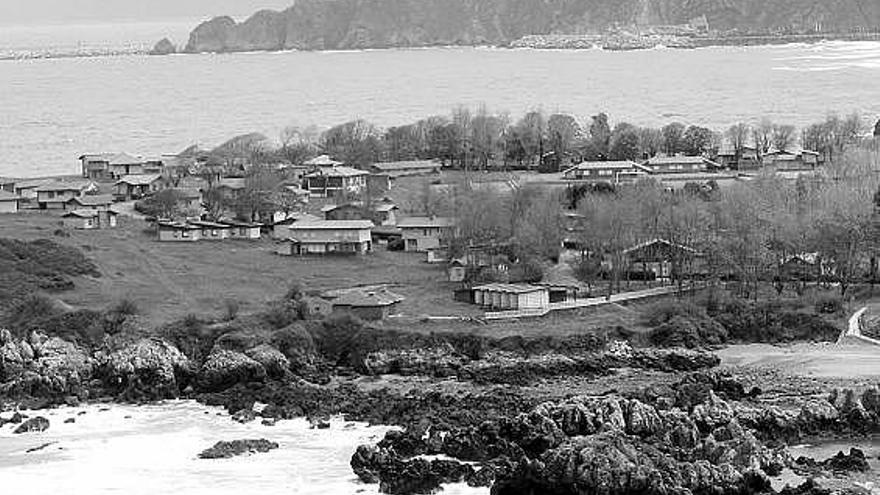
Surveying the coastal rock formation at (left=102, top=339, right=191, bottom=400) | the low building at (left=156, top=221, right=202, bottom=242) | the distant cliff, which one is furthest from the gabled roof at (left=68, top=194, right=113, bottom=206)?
the distant cliff

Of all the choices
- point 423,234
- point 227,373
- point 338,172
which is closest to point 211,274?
point 423,234

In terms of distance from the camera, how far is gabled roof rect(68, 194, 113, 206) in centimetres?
4700

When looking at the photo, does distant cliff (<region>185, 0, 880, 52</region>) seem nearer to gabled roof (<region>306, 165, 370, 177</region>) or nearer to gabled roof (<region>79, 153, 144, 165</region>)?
gabled roof (<region>79, 153, 144, 165</region>)

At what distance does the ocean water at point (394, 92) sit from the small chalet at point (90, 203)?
52.8ft

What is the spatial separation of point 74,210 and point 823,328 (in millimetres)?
23382

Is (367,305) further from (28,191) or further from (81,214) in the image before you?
(28,191)

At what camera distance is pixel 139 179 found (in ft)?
173

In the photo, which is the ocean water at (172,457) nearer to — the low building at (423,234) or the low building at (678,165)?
the low building at (423,234)

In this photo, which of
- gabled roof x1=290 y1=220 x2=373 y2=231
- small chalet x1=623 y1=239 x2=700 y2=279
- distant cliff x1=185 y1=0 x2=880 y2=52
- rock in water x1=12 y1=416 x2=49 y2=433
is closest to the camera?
rock in water x1=12 y1=416 x2=49 y2=433

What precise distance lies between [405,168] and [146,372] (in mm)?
26916

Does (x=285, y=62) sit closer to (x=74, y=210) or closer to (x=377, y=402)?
(x=74, y=210)

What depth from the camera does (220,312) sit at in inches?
1335

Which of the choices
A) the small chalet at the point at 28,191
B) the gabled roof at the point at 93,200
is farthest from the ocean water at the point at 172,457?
the small chalet at the point at 28,191

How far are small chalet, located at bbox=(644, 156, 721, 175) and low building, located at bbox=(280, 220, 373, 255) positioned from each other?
1456 centimetres
